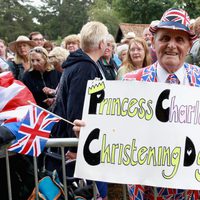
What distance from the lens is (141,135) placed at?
225cm

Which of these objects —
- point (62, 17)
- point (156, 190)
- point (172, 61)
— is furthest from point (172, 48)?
point (62, 17)

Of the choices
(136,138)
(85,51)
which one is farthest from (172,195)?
(85,51)

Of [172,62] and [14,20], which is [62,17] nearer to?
[14,20]

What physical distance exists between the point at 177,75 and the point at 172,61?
9 centimetres

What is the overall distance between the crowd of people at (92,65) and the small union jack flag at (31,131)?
0.66 feet

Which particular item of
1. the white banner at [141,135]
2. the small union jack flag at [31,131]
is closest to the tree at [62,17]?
the small union jack flag at [31,131]

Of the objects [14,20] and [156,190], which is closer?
[156,190]

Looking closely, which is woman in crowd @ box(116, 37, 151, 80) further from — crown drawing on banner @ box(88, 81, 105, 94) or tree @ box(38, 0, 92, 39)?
tree @ box(38, 0, 92, 39)

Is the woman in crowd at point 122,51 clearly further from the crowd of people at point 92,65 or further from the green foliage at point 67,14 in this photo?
the green foliage at point 67,14

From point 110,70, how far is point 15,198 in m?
→ 3.07

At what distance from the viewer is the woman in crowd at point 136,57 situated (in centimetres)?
480

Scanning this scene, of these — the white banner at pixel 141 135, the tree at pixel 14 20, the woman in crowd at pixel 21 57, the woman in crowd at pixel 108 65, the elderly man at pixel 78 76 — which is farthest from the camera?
the tree at pixel 14 20

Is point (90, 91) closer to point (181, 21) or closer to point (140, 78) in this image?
point (140, 78)

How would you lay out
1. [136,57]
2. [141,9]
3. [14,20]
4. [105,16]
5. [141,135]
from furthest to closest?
[105,16] < [14,20] < [141,9] < [136,57] < [141,135]
